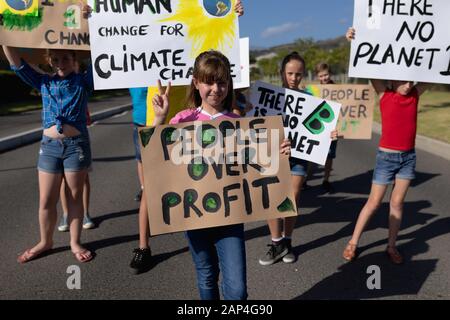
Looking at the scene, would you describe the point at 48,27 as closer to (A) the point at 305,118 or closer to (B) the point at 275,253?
(A) the point at 305,118

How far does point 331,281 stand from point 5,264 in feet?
8.84

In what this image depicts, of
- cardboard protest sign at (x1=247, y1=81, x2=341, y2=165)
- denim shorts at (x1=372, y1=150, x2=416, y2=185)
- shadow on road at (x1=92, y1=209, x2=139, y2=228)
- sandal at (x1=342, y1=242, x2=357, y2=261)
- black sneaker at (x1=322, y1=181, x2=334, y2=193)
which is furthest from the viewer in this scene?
black sneaker at (x1=322, y1=181, x2=334, y2=193)

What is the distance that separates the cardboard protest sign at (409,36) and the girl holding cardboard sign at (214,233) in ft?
4.44

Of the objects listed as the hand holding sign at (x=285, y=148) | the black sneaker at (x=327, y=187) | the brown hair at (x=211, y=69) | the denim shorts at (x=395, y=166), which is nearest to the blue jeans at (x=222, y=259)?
the hand holding sign at (x=285, y=148)

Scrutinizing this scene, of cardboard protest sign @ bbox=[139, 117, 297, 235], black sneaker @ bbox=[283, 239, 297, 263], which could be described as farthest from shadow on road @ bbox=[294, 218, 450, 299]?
cardboard protest sign @ bbox=[139, 117, 297, 235]

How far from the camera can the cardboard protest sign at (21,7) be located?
306 centimetres

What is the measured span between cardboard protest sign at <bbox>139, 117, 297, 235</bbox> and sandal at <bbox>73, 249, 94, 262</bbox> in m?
1.62

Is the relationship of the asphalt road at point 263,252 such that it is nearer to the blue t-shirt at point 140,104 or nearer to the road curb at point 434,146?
the blue t-shirt at point 140,104

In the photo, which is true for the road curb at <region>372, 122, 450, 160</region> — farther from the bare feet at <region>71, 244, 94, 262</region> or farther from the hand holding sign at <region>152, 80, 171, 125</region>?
the hand holding sign at <region>152, 80, 171, 125</region>

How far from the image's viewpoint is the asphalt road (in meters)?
3.15

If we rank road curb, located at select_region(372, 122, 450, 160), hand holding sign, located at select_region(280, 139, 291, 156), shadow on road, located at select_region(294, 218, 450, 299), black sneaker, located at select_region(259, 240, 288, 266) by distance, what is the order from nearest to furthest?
hand holding sign, located at select_region(280, 139, 291, 156) → shadow on road, located at select_region(294, 218, 450, 299) → black sneaker, located at select_region(259, 240, 288, 266) → road curb, located at select_region(372, 122, 450, 160)

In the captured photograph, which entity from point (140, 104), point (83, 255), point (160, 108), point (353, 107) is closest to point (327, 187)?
point (353, 107)

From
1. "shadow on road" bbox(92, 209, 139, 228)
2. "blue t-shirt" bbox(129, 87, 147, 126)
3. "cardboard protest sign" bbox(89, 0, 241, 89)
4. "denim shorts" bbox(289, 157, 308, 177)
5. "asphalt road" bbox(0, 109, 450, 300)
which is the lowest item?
"asphalt road" bbox(0, 109, 450, 300)
